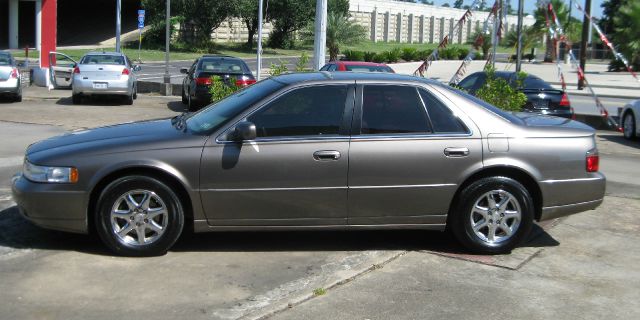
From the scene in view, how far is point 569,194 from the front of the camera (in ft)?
21.5

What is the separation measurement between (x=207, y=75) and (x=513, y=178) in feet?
42.2

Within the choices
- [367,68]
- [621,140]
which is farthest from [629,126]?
[367,68]

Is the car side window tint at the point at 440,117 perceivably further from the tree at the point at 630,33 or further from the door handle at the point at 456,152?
the tree at the point at 630,33

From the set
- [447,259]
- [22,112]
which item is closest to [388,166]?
[447,259]

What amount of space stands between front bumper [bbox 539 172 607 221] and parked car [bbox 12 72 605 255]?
11mm

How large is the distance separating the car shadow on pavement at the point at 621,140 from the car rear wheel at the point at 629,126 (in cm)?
13

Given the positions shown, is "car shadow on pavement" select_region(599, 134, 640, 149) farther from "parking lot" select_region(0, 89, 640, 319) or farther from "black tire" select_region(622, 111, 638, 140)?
"parking lot" select_region(0, 89, 640, 319)

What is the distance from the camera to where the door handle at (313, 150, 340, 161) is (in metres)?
6.16

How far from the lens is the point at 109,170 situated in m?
6.04

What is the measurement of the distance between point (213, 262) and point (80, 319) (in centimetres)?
145

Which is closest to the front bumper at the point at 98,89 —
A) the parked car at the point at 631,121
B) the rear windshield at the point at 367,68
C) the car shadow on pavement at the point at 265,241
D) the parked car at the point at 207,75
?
Result: the parked car at the point at 207,75

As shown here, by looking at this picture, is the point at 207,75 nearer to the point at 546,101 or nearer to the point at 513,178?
the point at 546,101

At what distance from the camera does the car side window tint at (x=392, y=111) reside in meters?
6.39

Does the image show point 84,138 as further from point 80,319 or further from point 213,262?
point 80,319
